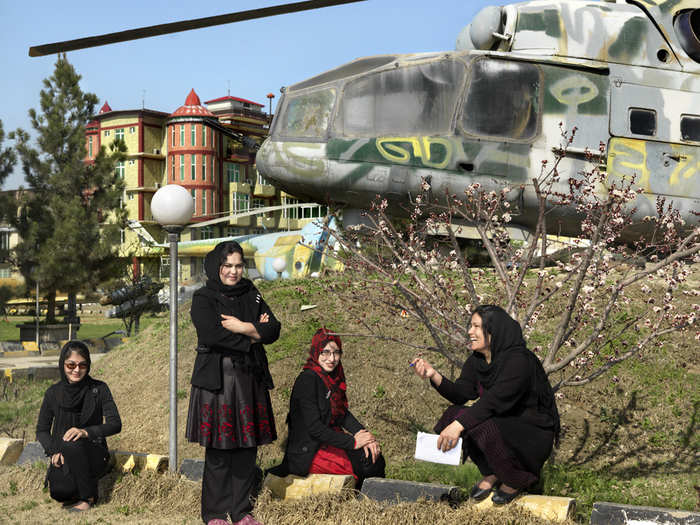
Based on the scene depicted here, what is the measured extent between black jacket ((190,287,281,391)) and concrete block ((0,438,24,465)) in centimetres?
326

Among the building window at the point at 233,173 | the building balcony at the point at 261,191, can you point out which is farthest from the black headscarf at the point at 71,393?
the building balcony at the point at 261,191

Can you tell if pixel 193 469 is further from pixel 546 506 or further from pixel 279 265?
pixel 279 265

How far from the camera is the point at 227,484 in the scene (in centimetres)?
579

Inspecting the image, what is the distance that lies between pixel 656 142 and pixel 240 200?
200 ft

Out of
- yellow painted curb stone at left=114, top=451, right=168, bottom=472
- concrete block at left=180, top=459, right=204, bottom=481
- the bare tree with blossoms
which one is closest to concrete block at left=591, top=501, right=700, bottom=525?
the bare tree with blossoms

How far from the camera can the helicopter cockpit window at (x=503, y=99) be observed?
10664 mm

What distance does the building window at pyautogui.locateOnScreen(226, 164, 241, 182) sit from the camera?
69.8m

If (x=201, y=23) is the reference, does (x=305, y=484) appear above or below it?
below

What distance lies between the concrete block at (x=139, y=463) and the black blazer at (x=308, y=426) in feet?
4.84

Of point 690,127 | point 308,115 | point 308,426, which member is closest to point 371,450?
point 308,426

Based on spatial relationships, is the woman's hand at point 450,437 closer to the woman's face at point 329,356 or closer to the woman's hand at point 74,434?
the woman's face at point 329,356

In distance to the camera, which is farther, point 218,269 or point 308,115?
point 308,115

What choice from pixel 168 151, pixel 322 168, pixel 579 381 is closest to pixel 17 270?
pixel 322 168

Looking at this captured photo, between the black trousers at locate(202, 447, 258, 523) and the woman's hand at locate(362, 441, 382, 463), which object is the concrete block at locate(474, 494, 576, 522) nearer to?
the woman's hand at locate(362, 441, 382, 463)
